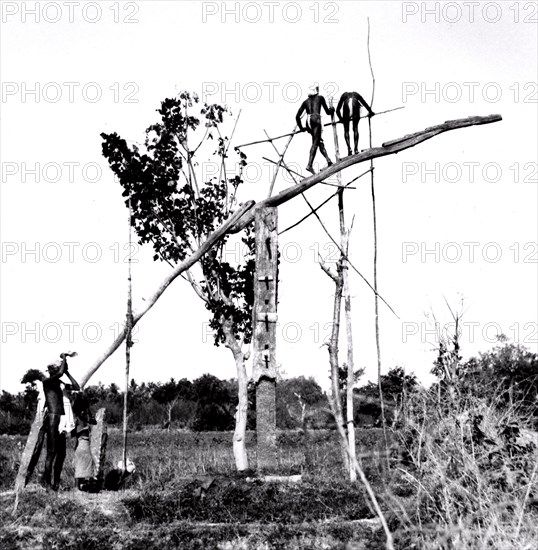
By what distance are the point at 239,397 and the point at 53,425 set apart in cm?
533

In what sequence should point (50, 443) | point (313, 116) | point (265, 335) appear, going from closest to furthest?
point (50, 443)
point (265, 335)
point (313, 116)

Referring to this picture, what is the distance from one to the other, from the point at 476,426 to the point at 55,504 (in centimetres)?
596

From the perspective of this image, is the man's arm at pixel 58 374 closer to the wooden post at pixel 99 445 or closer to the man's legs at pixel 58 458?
the man's legs at pixel 58 458

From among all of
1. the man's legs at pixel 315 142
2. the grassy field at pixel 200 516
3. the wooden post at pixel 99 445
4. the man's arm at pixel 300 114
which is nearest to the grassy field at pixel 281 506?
the grassy field at pixel 200 516

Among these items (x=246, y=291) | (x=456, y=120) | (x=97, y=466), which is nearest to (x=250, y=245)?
(x=246, y=291)

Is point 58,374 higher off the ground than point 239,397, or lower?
higher

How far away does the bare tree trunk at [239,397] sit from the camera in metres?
16.2

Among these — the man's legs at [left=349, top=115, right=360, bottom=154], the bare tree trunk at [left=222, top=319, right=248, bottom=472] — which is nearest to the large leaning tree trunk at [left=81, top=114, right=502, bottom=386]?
the man's legs at [left=349, top=115, right=360, bottom=154]

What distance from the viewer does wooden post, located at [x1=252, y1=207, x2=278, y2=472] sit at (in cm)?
1330

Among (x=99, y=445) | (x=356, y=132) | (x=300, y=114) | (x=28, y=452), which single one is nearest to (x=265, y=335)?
(x=99, y=445)

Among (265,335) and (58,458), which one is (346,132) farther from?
(58,458)

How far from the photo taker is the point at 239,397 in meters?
17.1

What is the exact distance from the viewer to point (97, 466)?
12789 millimetres

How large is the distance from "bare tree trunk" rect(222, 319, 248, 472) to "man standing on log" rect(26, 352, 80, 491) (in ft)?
14.4
